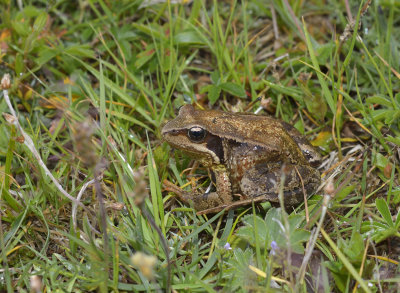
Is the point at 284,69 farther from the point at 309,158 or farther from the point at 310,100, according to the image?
the point at 309,158

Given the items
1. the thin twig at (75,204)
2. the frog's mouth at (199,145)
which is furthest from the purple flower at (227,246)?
the thin twig at (75,204)

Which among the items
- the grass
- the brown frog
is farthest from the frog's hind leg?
the grass

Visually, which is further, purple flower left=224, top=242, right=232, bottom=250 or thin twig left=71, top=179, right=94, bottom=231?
thin twig left=71, top=179, right=94, bottom=231

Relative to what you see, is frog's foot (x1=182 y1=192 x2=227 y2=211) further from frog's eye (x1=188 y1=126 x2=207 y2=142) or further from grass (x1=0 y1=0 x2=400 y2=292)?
frog's eye (x1=188 y1=126 x2=207 y2=142)

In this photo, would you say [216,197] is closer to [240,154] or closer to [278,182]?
[240,154]

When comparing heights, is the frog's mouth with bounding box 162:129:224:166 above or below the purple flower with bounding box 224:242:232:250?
above

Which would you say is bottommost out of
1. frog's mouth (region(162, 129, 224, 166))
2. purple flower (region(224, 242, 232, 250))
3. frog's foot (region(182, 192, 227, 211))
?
purple flower (region(224, 242, 232, 250))

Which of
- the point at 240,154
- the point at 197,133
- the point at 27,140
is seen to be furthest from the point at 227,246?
the point at 27,140

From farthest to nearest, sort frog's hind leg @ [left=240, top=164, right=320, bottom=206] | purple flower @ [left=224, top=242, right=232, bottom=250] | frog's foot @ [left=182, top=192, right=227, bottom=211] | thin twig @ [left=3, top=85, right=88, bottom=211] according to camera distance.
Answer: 1. frog's foot @ [left=182, top=192, right=227, bottom=211]
2. frog's hind leg @ [left=240, top=164, right=320, bottom=206]
3. purple flower @ [left=224, top=242, right=232, bottom=250]
4. thin twig @ [left=3, top=85, right=88, bottom=211]
